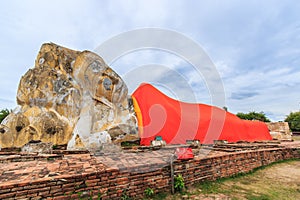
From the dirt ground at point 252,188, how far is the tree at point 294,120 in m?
31.0

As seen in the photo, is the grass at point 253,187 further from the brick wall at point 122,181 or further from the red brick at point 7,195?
the red brick at point 7,195

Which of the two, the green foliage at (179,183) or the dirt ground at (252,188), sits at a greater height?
the green foliage at (179,183)

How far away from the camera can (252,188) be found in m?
3.09

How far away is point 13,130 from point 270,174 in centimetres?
1007

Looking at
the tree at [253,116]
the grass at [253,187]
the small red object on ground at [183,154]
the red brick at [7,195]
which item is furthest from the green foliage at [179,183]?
the tree at [253,116]

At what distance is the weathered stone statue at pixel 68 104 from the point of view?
7453mm

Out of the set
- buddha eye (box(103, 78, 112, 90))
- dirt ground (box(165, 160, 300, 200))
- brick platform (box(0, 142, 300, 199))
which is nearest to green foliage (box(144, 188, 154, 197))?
brick platform (box(0, 142, 300, 199))

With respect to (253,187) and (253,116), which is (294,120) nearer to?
(253,116)

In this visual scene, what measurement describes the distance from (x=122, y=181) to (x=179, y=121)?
8.38 meters

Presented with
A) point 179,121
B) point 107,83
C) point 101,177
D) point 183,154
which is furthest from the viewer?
point 179,121

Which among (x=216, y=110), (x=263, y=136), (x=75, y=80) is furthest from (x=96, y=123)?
(x=263, y=136)

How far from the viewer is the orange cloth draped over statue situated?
9.72 meters

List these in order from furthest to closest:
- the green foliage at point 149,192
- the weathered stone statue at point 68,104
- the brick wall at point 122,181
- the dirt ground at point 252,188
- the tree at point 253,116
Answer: the tree at point 253,116
the weathered stone statue at point 68,104
the dirt ground at point 252,188
the green foliage at point 149,192
the brick wall at point 122,181

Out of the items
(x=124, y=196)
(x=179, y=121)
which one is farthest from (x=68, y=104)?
(x=124, y=196)
